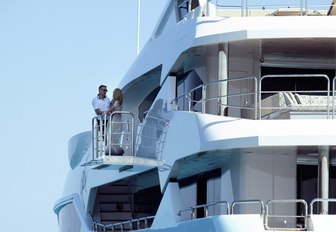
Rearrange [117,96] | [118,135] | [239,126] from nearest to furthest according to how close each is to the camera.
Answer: [239,126] < [118,135] < [117,96]

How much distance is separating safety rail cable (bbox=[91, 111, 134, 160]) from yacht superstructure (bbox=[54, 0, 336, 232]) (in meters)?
0.04

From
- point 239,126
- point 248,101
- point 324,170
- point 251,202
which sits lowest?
point 251,202

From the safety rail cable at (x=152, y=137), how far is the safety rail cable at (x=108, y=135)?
0.22m

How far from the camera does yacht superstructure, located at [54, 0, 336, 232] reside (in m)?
19.0

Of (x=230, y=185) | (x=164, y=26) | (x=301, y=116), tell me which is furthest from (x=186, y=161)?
(x=164, y=26)

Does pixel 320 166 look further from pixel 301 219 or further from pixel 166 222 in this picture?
pixel 166 222

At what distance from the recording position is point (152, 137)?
2228cm

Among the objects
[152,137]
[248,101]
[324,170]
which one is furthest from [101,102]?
[324,170]

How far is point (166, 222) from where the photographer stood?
21031 millimetres

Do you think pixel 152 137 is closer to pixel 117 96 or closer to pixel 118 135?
pixel 118 135

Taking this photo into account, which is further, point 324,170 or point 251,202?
point 251,202

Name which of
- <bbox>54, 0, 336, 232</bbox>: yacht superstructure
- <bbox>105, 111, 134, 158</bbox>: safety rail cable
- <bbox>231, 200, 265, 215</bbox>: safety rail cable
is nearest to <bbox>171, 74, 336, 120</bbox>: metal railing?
<bbox>54, 0, 336, 232</bbox>: yacht superstructure

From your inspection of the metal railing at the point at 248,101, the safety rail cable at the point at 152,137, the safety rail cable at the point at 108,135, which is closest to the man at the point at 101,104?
the safety rail cable at the point at 108,135

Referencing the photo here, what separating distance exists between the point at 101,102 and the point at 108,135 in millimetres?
1584
